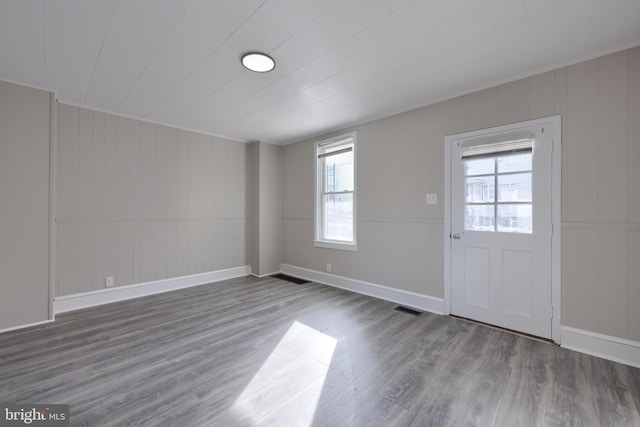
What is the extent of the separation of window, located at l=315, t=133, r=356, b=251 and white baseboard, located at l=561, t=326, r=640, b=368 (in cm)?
251

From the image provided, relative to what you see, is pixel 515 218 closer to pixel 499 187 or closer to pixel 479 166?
pixel 499 187

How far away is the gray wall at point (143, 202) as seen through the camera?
338 cm

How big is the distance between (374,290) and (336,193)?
1650 mm

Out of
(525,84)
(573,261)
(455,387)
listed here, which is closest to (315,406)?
(455,387)

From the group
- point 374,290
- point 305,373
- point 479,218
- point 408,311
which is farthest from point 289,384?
point 479,218

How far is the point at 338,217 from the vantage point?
453cm

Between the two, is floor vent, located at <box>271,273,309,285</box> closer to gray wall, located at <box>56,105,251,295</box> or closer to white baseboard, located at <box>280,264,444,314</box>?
white baseboard, located at <box>280,264,444,314</box>

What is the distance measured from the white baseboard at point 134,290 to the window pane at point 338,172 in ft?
7.65

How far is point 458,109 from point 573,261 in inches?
74.0

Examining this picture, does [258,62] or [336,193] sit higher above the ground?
[258,62]

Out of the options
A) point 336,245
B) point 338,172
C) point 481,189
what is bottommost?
point 336,245

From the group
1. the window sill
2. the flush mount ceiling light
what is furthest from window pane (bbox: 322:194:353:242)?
the flush mount ceiling light

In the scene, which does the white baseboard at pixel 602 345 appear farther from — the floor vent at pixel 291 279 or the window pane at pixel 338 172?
the floor vent at pixel 291 279

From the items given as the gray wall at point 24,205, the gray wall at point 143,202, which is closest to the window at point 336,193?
the gray wall at point 143,202
